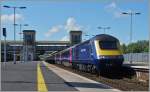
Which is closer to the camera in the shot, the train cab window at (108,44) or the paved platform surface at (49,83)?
the paved platform surface at (49,83)

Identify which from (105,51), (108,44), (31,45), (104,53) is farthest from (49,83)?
(31,45)

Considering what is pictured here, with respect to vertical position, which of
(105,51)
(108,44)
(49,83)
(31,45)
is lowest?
(49,83)

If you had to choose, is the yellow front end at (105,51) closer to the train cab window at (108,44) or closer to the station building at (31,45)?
the train cab window at (108,44)

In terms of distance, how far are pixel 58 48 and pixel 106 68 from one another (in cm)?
11123

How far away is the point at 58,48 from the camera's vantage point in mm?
145500

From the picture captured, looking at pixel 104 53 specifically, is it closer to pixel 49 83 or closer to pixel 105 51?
pixel 105 51

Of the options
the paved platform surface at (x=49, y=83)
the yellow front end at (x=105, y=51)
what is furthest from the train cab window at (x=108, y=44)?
the paved platform surface at (x=49, y=83)

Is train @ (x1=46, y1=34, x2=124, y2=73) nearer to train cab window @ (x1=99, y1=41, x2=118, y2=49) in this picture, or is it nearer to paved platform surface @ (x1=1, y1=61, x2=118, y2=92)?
train cab window @ (x1=99, y1=41, x2=118, y2=49)

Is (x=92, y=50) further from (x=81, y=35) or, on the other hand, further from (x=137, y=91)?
(x=81, y=35)

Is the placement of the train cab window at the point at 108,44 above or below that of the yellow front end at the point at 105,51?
above

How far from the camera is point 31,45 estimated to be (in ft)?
389

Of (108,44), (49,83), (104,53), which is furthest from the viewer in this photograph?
(108,44)

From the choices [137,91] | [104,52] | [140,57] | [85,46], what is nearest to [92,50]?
[104,52]

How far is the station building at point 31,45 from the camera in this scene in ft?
361
